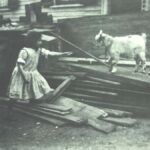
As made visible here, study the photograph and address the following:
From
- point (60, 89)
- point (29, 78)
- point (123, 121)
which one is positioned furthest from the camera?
point (60, 89)

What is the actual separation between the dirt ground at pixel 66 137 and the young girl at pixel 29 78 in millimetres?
629

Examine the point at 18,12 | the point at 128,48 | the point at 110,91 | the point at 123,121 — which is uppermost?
the point at 18,12

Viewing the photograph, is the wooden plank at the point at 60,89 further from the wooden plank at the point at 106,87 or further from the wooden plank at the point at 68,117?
the wooden plank at the point at 68,117

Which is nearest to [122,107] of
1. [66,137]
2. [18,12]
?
[66,137]

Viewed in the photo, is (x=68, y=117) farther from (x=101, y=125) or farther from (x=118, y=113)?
(x=118, y=113)

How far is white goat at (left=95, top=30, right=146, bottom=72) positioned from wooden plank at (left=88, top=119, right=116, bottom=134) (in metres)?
1.76

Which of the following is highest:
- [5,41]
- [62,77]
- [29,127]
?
[5,41]

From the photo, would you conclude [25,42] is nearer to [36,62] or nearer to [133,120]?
[36,62]

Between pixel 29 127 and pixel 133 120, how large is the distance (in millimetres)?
2434

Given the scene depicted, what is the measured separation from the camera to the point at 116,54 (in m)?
10.9

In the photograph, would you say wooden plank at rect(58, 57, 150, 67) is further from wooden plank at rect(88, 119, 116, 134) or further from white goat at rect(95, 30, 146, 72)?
wooden plank at rect(88, 119, 116, 134)

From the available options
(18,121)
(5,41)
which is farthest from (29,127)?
(5,41)

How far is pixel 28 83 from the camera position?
9.93m

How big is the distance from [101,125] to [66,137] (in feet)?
2.88
